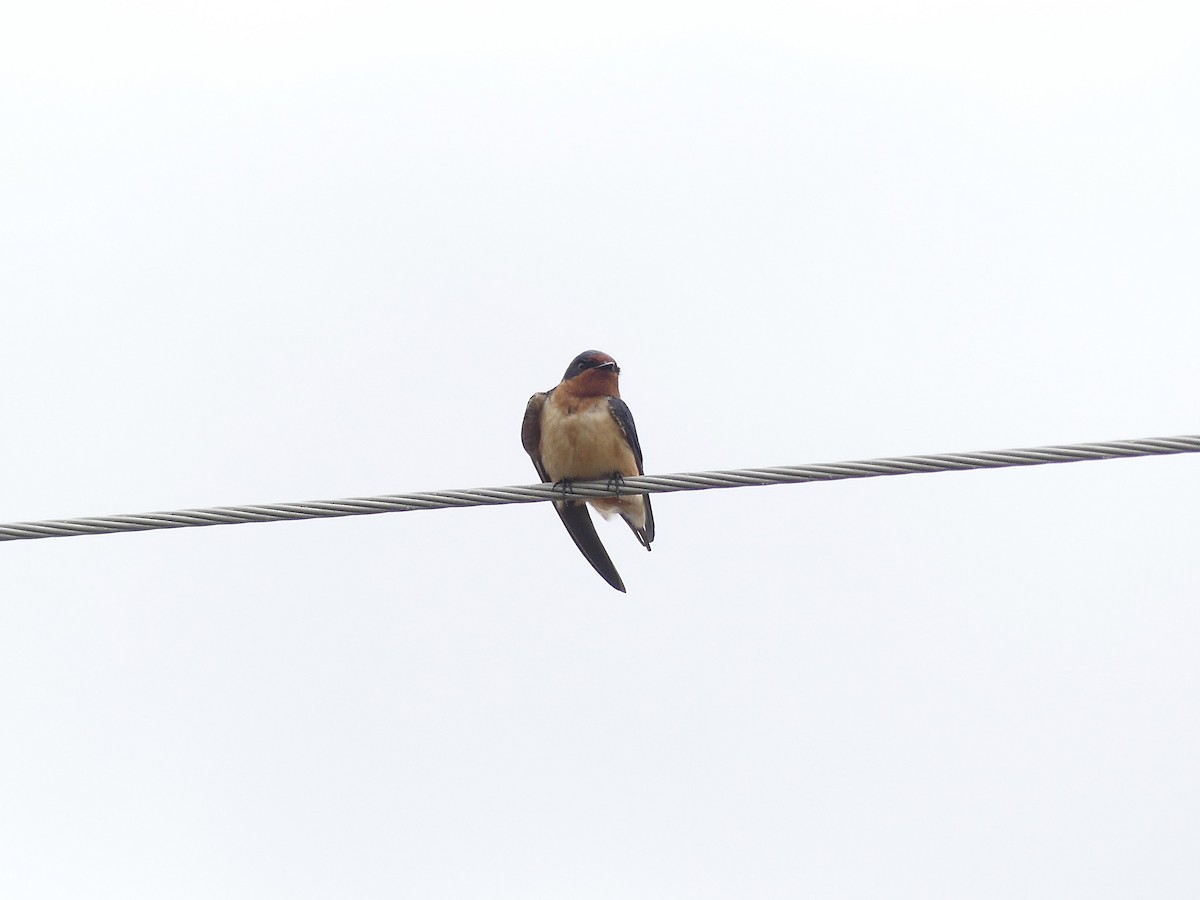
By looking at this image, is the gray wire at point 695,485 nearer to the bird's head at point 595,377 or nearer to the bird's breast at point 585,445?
the bird's breast at point 585,445

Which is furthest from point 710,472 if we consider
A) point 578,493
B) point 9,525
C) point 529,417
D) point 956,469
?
point 529,417

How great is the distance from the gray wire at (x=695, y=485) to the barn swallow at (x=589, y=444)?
2.21 meters

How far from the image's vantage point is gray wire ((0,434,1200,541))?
16.8 feet

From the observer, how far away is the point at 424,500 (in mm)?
5594

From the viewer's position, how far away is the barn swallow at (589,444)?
802 centimetres

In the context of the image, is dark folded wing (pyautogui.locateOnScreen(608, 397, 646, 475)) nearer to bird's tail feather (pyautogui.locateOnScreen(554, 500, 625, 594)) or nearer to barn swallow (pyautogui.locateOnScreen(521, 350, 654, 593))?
barn swallow (pyautogui.locateOnScreen(521, 350, 654, 593))

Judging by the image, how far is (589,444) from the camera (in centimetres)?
799

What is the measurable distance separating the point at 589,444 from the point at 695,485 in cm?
223

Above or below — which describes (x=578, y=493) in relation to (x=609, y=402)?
below

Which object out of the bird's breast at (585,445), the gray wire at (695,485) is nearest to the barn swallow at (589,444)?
the bird's breast at (585,445)

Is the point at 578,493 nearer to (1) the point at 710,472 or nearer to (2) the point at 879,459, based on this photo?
(1) the point at 710,472

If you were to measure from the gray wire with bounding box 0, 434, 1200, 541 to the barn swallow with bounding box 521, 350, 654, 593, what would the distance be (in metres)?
2.21

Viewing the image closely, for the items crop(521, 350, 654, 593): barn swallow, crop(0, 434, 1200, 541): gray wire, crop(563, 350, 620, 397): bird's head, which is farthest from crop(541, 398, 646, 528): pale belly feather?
crop(0, 434, 1200, 541): gray wire

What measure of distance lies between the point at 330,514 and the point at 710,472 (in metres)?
1.35
